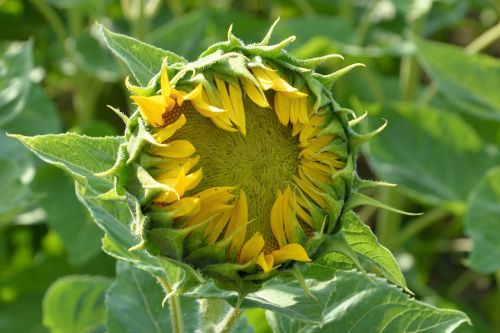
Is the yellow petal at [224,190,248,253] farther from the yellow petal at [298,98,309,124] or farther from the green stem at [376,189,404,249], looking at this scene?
the green stem at [376,189,404,249]

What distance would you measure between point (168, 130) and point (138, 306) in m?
0.47

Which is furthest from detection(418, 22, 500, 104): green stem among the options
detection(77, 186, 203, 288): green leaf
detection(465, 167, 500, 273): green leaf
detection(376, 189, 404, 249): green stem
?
detection(77, 186, 203, 288): green leaf

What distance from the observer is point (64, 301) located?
1.71 meters

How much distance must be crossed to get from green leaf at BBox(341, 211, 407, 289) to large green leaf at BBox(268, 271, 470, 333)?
16cm

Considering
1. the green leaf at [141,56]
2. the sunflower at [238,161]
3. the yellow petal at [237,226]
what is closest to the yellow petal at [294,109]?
the sunflower at [238,161]

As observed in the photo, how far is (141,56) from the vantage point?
46.1 inches

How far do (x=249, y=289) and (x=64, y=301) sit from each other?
2.58 ft

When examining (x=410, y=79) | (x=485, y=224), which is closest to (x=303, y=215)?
(x=485, y=224)

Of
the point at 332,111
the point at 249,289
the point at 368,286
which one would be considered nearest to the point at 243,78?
the point at 332,111

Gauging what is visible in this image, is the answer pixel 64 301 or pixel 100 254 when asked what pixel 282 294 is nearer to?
pixel 64 301

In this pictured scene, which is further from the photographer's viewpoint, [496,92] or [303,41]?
[303,41]

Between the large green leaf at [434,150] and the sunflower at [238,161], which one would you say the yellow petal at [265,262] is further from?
the large green leaf at [434,150]

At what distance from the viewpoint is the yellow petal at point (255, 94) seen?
0.99m

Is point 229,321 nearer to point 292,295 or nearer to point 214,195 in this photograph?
point 292,295
